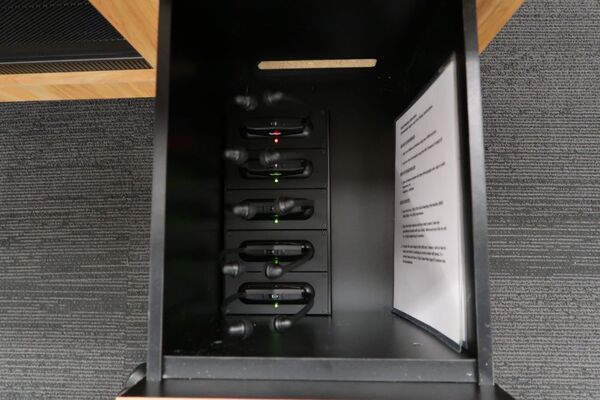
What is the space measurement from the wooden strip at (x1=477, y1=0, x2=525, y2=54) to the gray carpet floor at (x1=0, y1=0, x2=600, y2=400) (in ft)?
2.08

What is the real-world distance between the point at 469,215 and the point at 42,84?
40.2 inches

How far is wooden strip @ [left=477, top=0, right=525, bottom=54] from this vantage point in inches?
22.4

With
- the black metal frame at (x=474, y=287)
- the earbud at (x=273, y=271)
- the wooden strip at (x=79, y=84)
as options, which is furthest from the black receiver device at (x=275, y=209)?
the wooden strip at (x=79, y=84)

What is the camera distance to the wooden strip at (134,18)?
2.15 ft

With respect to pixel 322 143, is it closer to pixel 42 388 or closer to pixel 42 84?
pixel 42 84

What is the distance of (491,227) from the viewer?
1.20 metres

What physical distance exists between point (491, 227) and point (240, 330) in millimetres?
899

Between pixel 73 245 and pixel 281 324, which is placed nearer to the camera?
pixel 281 324

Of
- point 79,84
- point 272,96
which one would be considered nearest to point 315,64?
point 272,96

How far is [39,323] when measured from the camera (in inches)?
47.9

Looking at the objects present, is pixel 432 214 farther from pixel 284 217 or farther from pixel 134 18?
pixel 134 18

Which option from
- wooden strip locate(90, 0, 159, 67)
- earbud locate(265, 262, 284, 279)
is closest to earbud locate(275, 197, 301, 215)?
earbud locate(265, 262, 284, 279)

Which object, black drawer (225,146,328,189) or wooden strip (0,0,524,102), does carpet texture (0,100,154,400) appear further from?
black drawer (225,146,328,189)

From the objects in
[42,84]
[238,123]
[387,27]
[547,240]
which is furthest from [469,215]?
[42,84]
